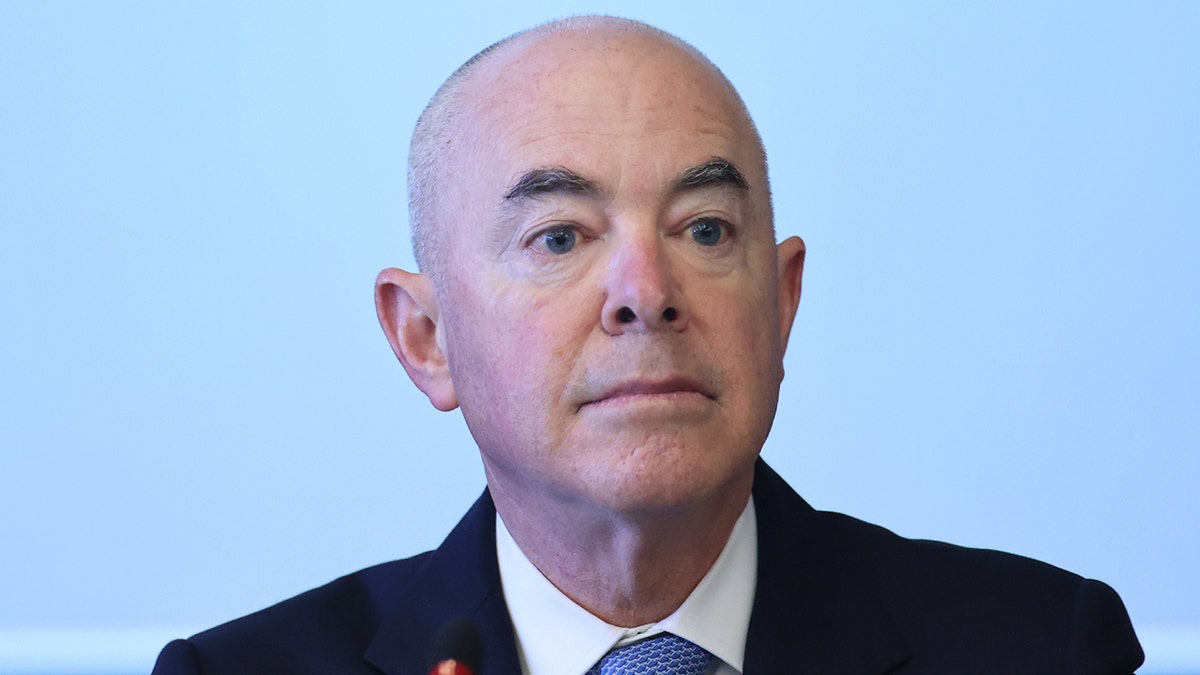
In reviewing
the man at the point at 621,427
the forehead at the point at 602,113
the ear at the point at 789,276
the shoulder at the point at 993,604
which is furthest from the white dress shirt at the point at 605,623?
the forehead at the point at 602,113

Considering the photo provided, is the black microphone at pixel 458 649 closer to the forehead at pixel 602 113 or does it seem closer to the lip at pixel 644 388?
the lip at pixel 644 388

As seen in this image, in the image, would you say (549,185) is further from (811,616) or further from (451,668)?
(451,668)

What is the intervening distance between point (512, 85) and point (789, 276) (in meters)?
0.54

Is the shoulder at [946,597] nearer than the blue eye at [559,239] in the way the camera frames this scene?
No

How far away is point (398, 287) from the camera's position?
2.81 meters

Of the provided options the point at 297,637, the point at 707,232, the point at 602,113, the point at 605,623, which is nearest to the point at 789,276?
the point at 707,232

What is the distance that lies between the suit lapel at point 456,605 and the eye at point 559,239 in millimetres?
491

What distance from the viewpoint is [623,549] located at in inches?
101

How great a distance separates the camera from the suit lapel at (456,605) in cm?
262

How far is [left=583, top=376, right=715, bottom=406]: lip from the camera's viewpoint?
7.87ft

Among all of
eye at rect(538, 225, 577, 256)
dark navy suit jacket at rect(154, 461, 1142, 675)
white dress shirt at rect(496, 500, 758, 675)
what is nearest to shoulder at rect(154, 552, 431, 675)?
dark navy suit jacket at rect(154, 461, 1142, 675)

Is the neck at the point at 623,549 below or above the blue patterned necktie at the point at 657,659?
Result: above

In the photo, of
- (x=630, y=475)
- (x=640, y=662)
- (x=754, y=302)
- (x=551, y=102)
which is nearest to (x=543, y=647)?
(x=640, y=662)

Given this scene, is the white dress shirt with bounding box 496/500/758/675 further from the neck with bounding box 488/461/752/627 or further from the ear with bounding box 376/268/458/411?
the ear with bounding box 376/268/458/411
